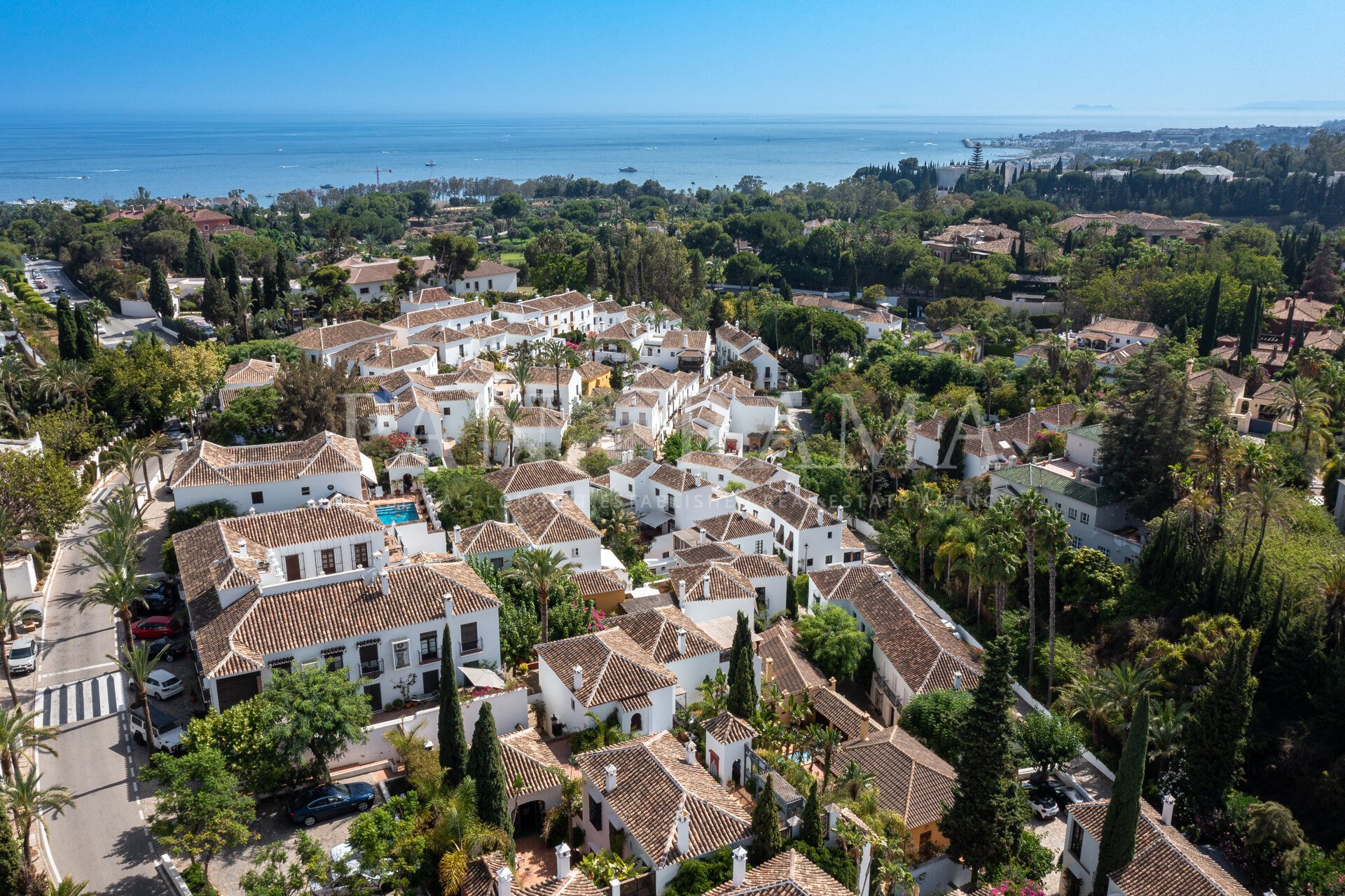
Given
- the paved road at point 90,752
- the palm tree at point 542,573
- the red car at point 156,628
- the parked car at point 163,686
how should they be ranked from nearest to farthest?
the paved road at point 90,752, the parked car at point 163,686, the red car at point 156,628, the palm tree at point 542,573

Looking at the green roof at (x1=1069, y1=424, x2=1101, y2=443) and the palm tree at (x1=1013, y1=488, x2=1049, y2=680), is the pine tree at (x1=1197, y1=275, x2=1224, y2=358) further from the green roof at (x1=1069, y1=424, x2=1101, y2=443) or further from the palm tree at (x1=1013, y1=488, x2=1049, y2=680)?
the palm tree at (x1=1013, y1=488, x2=1049, y2=680)

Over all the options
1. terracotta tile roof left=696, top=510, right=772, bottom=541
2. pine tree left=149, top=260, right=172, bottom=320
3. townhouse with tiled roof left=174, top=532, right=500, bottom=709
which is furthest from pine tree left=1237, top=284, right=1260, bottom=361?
pine tree left=149, top=260, right=172, bottom=320

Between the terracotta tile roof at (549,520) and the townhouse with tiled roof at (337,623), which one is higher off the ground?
the townhouse with tiled roof at (337,623)

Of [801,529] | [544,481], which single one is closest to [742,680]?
[801,529]

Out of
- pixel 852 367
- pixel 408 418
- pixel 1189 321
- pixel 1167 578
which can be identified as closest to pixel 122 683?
pixel 408 418

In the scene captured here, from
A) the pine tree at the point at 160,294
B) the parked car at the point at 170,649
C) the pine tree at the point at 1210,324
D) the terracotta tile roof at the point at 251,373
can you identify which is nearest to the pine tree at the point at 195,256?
the pine tree at the point at 160,294

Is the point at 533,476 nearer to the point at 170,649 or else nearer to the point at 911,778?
the point at 170,649

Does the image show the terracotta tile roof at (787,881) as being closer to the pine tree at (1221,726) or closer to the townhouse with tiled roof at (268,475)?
the pine tree at (1221,726)
